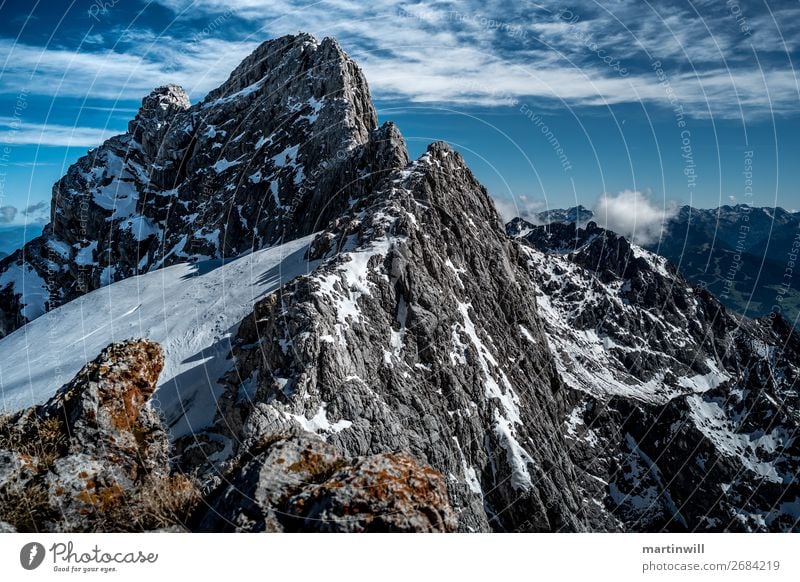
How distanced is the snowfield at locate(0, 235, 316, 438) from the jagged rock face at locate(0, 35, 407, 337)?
29263 millimetres

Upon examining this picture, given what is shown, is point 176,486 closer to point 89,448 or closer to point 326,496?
point 89,448

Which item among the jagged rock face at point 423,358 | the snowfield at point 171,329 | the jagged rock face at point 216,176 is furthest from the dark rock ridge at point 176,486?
the jagged rock face at point 216,176

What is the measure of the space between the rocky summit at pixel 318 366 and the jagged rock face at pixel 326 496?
0.03m

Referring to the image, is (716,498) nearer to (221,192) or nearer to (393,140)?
(393,140)

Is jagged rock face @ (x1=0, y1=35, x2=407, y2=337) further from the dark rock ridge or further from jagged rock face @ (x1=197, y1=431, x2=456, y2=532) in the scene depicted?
jagged rock face @ (x1=197, y1=431, x2=456, y2=532)

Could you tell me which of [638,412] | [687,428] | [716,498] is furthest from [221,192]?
[716,498]

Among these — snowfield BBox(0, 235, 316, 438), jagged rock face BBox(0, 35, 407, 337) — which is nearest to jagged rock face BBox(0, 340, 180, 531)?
snowfield BBox(0, 235, 316, 438)

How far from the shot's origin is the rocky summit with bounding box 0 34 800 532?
25.0ft

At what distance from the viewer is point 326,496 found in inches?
271

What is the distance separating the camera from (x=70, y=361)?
58.3 metres

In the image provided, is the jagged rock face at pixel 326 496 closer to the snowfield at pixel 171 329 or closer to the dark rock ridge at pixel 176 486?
the dark rock ridge at pixel 176 486
